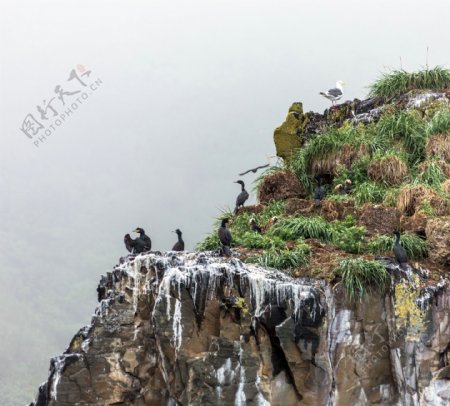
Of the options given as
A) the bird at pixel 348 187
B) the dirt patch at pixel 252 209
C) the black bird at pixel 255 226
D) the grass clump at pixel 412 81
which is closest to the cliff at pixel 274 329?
the black bird at pixel 255 226

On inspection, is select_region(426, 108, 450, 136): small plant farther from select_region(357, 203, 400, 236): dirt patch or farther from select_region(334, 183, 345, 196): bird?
select_region(357, 203, 400, 236): dirt patch

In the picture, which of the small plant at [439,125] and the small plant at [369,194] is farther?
the small plant at [439,125]

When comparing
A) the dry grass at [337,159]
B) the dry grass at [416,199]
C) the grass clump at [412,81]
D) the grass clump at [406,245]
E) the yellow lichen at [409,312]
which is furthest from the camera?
the grass clump at [412,81]

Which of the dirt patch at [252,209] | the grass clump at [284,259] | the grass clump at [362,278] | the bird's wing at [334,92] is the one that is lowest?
the grass clump at [362,278]

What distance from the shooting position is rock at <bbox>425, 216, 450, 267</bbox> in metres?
13.5

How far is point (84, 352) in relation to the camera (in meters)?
13.1

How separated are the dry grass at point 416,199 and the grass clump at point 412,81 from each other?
215 inches

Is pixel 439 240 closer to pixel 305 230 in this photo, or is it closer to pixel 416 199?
pixel 416 199

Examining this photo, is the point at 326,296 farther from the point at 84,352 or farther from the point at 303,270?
the point at 84,352

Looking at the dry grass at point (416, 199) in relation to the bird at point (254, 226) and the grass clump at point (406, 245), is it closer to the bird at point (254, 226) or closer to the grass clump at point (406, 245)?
the grass clump at point (406, 245)

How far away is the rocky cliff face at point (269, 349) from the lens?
12.3 metres

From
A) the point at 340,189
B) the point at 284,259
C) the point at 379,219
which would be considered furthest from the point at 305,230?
the point at 340,189

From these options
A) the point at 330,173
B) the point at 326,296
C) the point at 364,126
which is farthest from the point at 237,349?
the point at 364,126

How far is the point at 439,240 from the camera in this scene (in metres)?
13.6
